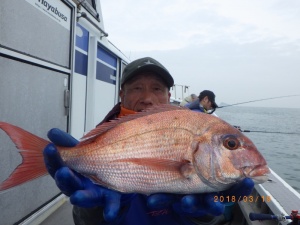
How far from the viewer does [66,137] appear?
59.9 inches

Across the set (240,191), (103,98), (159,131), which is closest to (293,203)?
(240,191)

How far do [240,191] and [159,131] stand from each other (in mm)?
514

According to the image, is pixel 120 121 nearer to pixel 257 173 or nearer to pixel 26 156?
pixel 26 156

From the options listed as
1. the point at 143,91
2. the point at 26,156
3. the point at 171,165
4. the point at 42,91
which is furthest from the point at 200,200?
the point at 42,91

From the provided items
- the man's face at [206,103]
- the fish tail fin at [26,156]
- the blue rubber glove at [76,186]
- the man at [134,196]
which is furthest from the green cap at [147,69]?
the man's face at [206,103]

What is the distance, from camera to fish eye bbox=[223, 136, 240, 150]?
1.42 m

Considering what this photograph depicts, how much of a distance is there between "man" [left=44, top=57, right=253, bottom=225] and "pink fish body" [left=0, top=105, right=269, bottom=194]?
6 cm

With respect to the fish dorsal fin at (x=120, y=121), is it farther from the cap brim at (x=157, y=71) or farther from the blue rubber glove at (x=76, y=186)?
the cap brim at (x=157, y=71)

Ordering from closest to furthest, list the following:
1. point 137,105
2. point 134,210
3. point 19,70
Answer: point 134,210 → point 19,70 → point 137,105

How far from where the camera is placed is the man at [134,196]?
1392 millimetres

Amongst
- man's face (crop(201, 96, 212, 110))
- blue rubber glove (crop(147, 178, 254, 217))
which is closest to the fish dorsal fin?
blue rubber glove (crop(147, 178, 254, 217))

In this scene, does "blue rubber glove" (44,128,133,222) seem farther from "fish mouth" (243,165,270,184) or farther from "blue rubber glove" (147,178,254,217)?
"fish mouth" (243,165,270,184)

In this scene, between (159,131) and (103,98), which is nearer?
(159,131)

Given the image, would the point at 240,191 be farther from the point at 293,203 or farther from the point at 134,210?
the point at 293,203
